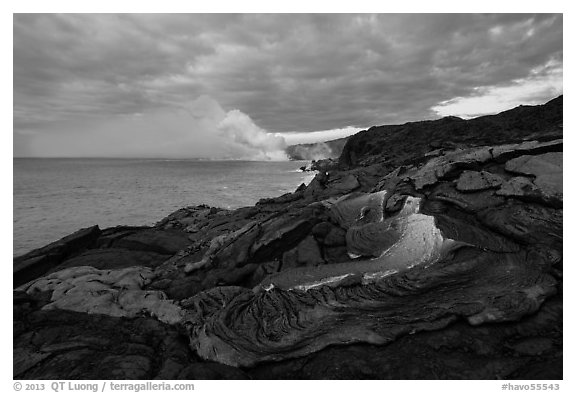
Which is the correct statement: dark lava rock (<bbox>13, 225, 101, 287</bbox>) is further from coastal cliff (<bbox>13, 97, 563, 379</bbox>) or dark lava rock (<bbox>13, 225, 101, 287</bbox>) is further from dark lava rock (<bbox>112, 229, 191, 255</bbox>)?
dark lava rock (<bbox>112, 229, 191, 255</bbox>)

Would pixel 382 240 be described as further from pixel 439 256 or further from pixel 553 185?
pixel 553 185

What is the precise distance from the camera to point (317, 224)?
11.7 meters

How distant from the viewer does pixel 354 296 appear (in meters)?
7.94

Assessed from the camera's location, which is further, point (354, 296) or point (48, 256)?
point (48, 256)

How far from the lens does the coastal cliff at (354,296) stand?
248 inches

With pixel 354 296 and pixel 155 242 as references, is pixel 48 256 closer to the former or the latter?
pixel 155 242

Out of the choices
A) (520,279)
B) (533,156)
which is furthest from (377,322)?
(533,156)

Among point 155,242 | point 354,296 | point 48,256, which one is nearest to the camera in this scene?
point 354,296

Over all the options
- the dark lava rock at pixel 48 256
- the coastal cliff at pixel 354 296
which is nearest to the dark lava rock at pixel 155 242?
the dark lava rock at pixel 48 256

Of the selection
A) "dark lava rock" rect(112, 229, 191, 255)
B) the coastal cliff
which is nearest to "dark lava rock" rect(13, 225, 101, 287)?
the coastal cliff

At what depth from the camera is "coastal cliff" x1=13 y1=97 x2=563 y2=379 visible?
6.30 m

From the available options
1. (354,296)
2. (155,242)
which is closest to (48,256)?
(155,242)

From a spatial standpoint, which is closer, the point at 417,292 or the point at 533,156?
the point at 417,292

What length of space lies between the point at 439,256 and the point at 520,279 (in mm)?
1844
